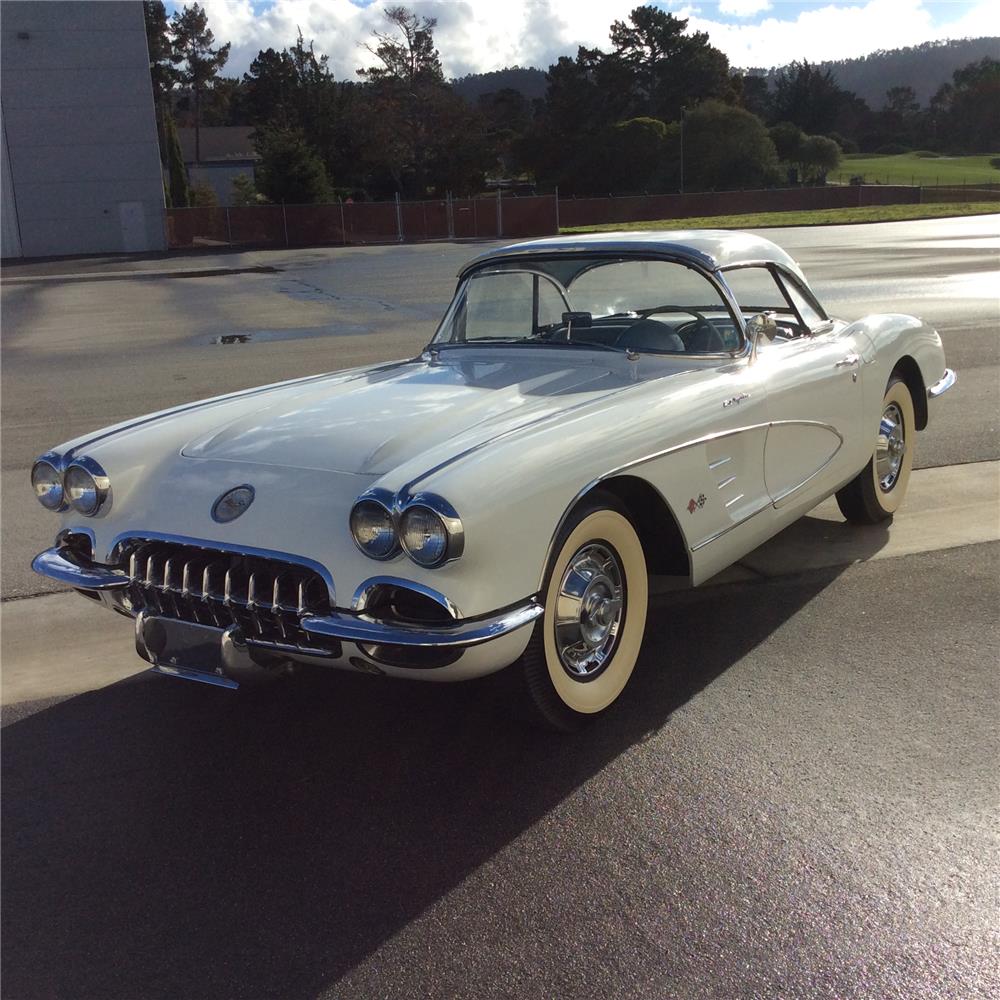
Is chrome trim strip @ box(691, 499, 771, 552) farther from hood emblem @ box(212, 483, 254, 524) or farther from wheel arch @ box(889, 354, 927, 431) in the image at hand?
wheel arch @ box(889, 354, 927, 431)

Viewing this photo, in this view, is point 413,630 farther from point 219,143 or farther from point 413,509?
point 219,143

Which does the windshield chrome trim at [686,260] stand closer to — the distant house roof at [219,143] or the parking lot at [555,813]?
the parking lot at [555,813]

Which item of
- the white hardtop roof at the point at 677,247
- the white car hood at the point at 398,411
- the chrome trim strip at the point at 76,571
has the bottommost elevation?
the chrome trim strip at the point at 76,571

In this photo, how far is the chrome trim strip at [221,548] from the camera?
3.07 meters

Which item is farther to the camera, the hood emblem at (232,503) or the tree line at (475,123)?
the tree line at (475,123)

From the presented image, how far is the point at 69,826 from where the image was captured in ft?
10.3

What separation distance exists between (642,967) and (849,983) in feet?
1.48

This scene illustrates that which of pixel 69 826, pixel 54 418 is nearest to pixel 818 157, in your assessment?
pixel 54 418

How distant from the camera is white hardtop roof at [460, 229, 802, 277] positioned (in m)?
4.48

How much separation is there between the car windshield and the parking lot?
1.16m

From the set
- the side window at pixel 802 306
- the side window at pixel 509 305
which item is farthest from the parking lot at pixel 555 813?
the side window at pixel 509 305

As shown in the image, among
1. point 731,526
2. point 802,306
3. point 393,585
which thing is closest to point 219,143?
point 802,306

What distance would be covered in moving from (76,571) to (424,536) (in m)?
1.34

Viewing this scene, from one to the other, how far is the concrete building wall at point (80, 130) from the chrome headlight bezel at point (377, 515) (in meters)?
44.6
